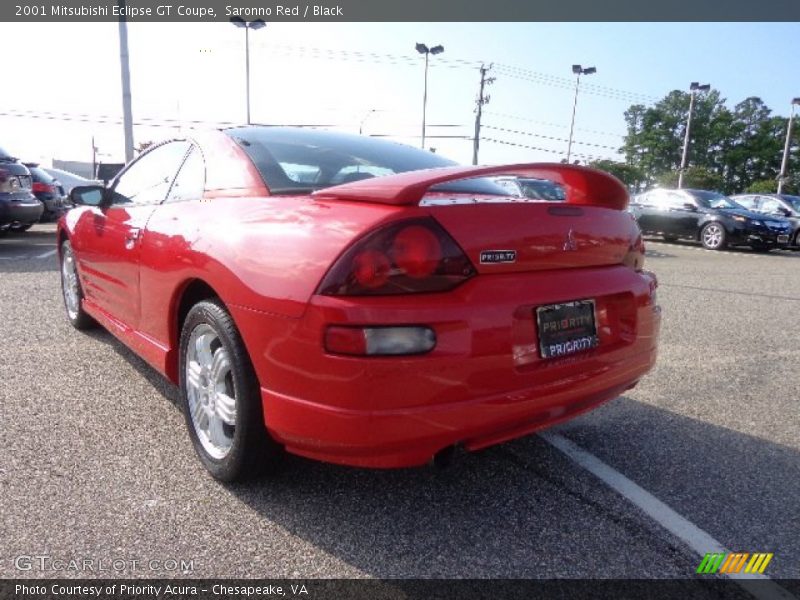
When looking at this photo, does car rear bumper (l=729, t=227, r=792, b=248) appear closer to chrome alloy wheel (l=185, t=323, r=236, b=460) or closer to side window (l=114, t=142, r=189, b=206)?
side window (l=114, t=142, r=189, b=206)

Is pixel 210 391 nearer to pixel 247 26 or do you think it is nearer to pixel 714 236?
pixel 714 236

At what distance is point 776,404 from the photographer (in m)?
3.48

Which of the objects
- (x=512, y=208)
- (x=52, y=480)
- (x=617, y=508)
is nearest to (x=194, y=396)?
(x=52, y=480)

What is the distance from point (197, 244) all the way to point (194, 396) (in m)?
0.68

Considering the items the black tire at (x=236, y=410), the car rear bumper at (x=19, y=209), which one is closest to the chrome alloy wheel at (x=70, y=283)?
the black tire at (x=236, y=410)

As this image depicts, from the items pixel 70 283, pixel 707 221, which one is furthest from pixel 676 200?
pixel 70 283

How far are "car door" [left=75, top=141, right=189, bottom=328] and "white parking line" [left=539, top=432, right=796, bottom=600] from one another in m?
2.28

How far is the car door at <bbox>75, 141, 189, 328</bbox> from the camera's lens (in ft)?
9.98

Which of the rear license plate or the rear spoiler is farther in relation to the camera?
the rear license plate

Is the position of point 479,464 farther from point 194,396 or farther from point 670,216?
point 670,216

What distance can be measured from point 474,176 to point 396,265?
0.45 m

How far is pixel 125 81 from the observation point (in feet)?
50.7

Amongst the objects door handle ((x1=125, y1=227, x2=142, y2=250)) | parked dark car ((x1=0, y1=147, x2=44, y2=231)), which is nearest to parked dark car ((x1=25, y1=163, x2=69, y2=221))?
parked dark car ((x1=0, y1=147, x2=44, y2=231))

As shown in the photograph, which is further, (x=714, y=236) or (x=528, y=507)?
(x=714, y=236)
